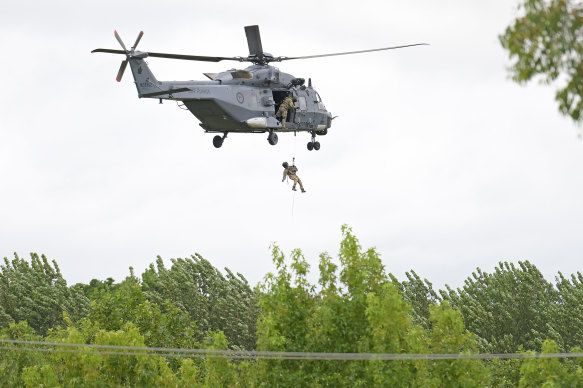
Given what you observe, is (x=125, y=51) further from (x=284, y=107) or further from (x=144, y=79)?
(x=284, y=107)

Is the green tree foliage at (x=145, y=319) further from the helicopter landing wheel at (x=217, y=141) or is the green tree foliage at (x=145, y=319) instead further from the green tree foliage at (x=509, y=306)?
the green tree foliage at (x=509, y=306)

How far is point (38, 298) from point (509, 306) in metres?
32.9

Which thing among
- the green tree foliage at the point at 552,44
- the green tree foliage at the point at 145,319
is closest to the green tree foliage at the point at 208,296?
the green tree foliage at the point at 145,319

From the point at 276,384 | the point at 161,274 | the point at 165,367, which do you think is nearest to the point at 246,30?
the point at 165,367

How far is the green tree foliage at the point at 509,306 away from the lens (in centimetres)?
6788

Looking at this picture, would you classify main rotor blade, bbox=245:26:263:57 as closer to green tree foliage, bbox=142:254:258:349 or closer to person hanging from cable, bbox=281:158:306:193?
person hanging from cable, bbox=281:158:306:193

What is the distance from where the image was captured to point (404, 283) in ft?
252

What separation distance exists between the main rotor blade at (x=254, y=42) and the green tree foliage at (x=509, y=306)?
28.7 metres

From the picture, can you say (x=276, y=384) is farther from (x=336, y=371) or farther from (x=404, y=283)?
(x=404, y=283)

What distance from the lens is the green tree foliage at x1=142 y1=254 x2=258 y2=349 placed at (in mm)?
71500

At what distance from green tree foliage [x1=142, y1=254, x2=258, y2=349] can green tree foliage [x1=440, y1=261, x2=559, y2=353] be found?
13.7 meters

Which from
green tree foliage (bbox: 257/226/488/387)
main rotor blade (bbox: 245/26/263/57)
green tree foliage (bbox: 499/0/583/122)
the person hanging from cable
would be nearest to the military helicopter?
main rotor blade (bbox: 245/26/263/57)

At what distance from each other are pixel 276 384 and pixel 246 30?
635 inches

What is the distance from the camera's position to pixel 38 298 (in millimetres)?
77375
